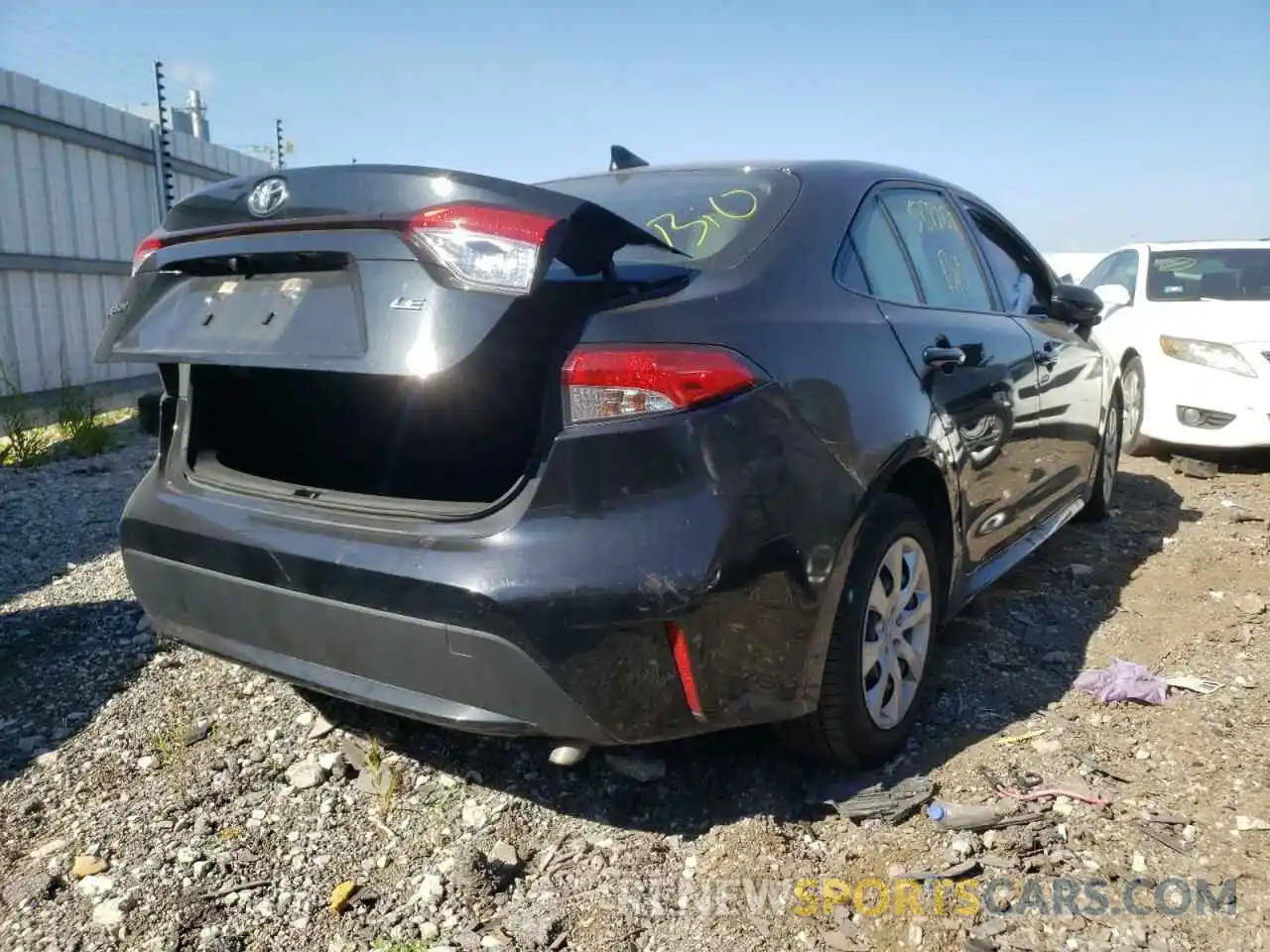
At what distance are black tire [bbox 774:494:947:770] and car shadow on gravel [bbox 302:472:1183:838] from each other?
0.34 ft

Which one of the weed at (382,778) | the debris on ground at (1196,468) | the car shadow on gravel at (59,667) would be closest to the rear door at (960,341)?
the weed at (382,778)

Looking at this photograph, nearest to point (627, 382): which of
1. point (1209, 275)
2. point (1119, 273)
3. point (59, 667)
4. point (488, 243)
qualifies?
point (488, 243)

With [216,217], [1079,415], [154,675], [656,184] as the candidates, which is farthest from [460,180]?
[1079,415]

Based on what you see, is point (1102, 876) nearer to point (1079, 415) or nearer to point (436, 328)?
point (436, 328)

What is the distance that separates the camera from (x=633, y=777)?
2.48m

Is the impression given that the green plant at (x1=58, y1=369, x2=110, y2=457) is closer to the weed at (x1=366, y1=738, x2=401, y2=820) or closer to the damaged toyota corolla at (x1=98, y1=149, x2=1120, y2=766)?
the damaged toyota corolla at (x1=98, y1=149, x2=1120, y2=766)

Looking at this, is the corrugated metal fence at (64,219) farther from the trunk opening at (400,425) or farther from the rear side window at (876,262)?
the rear side window at (876,262)

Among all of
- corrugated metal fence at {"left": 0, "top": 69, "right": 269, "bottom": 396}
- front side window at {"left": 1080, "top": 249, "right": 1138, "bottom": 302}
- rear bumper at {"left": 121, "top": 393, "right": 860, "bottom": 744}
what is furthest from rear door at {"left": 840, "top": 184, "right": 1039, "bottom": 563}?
corrugated metal fence at {"left": 0, "top": 69, "right": 269, "bottom": 396}

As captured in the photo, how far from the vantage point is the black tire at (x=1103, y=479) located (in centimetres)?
476

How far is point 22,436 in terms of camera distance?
6.19 meters

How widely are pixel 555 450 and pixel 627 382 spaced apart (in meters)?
0.19

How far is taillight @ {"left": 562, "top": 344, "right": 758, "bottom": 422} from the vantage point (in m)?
1.88

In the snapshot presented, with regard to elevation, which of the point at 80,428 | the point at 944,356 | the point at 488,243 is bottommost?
the point at 80,428

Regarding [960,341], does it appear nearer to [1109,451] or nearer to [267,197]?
[267,197]
